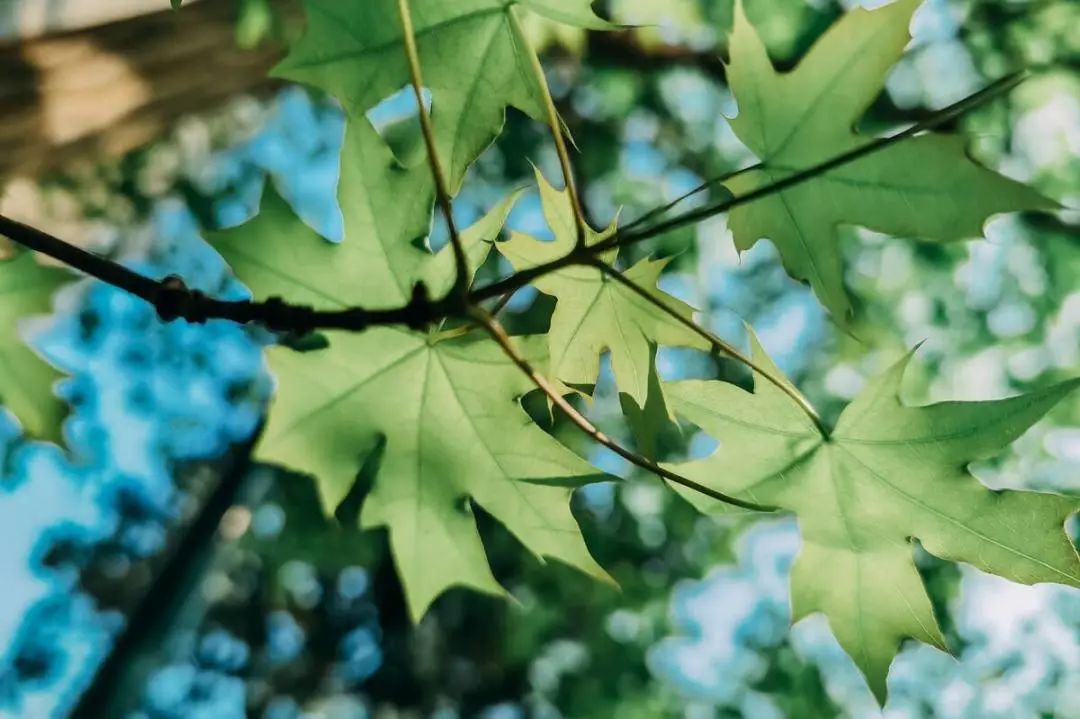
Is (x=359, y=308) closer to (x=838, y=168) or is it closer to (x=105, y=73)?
(x=838, y=168)

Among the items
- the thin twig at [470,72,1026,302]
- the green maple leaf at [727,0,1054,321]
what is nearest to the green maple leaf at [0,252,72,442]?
the thin twig at [470,72,1026,302]

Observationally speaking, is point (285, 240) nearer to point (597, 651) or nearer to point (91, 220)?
point (597, 651)

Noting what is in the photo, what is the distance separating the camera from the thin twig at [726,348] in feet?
2.36

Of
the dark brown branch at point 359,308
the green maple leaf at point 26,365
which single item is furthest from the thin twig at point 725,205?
the green maple leaf at point 26,365

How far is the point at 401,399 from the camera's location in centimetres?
89

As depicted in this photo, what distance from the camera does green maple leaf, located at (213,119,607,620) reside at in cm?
82

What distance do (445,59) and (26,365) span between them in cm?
67

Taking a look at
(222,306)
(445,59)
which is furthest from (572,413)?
(445,59)

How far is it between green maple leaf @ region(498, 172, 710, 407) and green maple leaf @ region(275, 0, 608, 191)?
0.10m

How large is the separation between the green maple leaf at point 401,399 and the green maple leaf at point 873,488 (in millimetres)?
186

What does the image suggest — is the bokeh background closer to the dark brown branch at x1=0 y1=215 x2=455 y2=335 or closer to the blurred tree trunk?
the blurred tree trunk

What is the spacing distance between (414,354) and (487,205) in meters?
4.60

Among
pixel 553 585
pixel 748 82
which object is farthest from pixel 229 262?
pixel 553 585

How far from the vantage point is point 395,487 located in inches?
34.2
